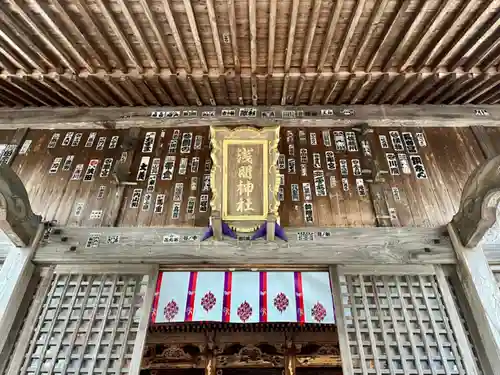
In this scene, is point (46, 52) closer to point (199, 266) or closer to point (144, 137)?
point (144, 137)

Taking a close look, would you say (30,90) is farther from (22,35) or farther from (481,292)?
(481,292)

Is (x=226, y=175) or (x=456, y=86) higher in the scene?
(x=456, y=86)

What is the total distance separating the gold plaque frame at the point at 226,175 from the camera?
4512mm

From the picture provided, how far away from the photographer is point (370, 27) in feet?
15.7

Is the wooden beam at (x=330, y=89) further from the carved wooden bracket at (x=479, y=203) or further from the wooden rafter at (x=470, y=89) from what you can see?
the carved wooden bracket at (x=479, y=203)

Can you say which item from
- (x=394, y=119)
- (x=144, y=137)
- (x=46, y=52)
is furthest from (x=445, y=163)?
(x=46, y=52)

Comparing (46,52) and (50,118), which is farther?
(50,118)

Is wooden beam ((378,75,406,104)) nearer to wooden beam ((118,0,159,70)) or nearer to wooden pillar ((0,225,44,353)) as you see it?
wooden beam ((118,0,159,70))

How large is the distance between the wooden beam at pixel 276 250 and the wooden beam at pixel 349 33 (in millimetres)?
2286

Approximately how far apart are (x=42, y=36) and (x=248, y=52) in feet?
8.61

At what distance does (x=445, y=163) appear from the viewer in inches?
229

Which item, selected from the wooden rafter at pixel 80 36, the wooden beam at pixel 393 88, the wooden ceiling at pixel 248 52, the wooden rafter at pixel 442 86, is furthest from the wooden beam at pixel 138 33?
the wooden rafter at pixel 442 86

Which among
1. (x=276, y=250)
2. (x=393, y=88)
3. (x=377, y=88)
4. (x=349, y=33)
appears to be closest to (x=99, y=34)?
(x=349, y=33)

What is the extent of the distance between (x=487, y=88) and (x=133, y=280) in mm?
5827
